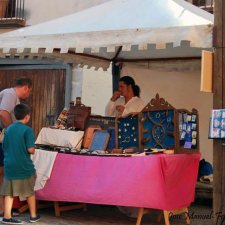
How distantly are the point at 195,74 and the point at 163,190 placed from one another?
315 cm

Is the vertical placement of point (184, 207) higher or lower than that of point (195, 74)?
lower

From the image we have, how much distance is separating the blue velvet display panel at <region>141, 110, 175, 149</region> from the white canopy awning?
757 mm

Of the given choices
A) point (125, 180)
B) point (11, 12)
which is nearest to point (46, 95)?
point (11, 12)

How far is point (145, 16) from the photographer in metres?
6.13

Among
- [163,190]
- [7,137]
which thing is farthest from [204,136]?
[7,137]

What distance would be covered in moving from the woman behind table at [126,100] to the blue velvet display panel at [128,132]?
0.62 metres

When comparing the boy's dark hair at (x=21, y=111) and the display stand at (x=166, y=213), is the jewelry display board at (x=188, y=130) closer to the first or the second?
the display stand at (x=166, y=213)

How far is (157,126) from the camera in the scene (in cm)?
590

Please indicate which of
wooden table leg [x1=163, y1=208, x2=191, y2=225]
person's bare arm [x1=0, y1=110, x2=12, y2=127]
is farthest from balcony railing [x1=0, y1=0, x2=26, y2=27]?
wooden table leg [x1=163, y1=208, x2=191, y2=225]

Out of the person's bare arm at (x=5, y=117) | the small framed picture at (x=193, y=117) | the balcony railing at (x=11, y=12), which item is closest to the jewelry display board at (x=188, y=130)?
the small framed picture at (x=193, y=117)

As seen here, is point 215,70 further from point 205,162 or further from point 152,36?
point 205,162

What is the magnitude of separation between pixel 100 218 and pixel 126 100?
1.68 meters

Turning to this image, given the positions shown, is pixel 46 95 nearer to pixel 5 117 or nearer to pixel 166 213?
pixel 5 117

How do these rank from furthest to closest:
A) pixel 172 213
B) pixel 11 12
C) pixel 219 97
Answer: pixel 11 12, pixel 172 213, pixel 219 97
